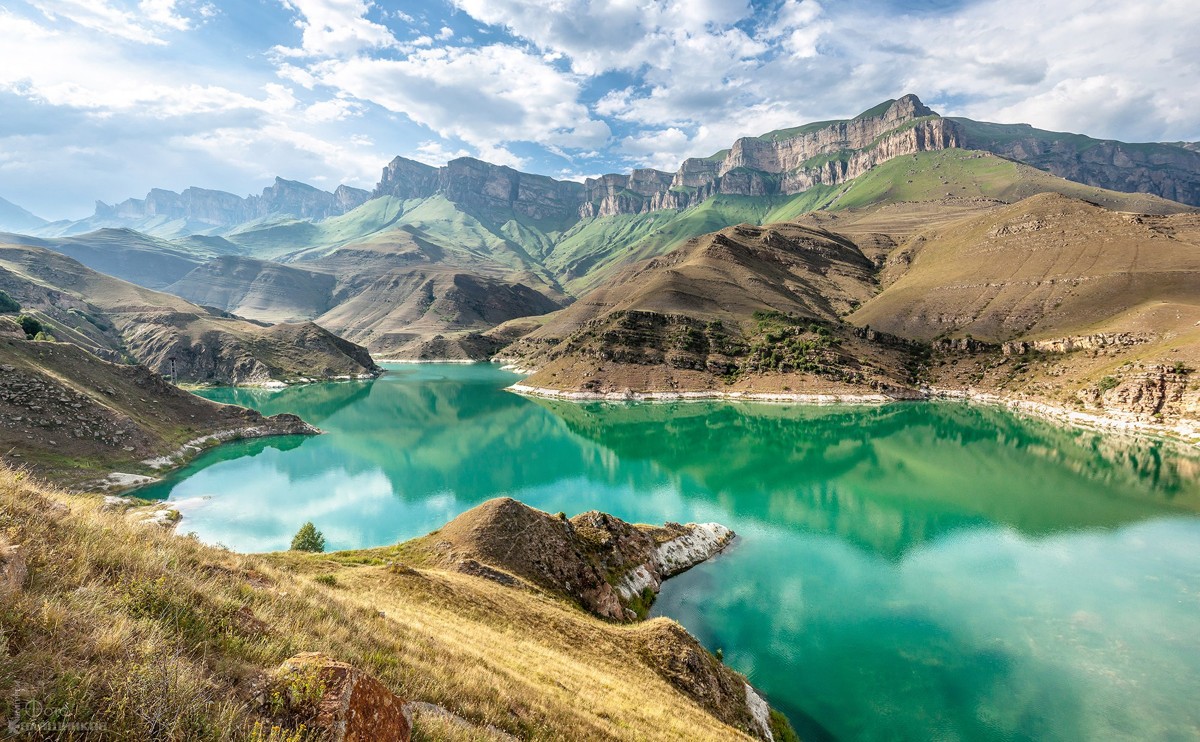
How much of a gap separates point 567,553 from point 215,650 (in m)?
28.1

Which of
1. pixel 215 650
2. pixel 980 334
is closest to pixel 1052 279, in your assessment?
pixel 980 334

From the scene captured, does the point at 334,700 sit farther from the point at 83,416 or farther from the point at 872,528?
the point at 83,416

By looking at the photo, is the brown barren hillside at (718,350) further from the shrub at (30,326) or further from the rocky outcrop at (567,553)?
the shrub at (30,326)

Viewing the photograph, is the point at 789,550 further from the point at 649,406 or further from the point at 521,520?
Answer: the point at 649,406

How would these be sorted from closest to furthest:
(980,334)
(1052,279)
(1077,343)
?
(1077,343) → (980,334) → (1052,279)

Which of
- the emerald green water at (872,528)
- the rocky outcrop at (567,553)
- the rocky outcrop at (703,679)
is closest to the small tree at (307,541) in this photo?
the emerald green water at (872,528)

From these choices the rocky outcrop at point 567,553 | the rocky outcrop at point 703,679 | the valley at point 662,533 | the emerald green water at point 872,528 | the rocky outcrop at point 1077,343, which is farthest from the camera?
the rocky outcrop at point 1077,343

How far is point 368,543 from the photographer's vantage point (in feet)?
152

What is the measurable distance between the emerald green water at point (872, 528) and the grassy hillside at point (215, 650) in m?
15.2

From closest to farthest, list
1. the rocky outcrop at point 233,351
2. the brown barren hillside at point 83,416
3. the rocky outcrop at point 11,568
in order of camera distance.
A: the rocky outcrop at point 11,568, the brown barren hillside at point 83,416, the rocky outcrop at point 233,351

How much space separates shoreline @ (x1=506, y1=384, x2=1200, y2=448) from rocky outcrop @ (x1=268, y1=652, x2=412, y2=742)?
382 feet

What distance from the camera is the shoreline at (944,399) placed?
3243 inches

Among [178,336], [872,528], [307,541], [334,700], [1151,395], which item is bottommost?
[872,528]

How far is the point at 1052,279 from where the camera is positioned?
136125 millimetres
